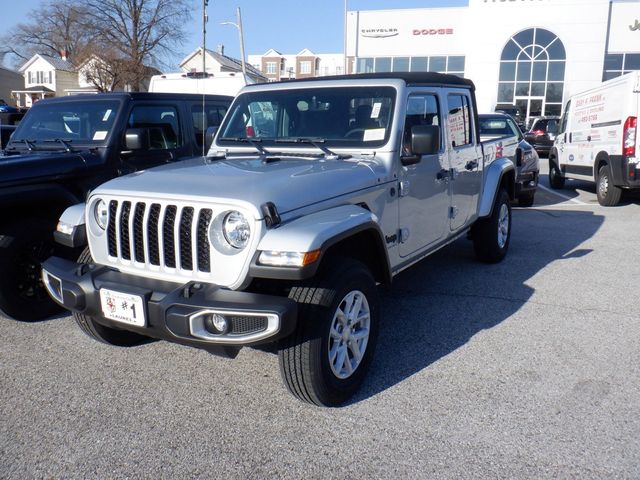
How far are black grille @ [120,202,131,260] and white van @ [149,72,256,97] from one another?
19.0 feet

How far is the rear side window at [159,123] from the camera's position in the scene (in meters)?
5.69

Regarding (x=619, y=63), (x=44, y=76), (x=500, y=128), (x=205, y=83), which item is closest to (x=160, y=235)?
(x=205, y=83)

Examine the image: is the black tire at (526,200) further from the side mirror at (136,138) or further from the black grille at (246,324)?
the black grille at (246,324)

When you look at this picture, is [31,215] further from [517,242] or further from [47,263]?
[517,242]

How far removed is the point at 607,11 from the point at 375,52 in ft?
45.2

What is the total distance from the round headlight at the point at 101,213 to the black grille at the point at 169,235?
53 cm

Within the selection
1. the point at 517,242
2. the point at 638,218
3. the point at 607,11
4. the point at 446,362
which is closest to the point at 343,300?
the point at 446,362

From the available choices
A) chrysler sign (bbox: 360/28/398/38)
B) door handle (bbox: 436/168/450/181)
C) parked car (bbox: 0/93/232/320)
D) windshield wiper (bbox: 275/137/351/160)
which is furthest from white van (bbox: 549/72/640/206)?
chrysler sign (bbox: 360/28/398/38)

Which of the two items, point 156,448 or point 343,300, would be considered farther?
point 343,300

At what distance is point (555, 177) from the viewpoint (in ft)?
44.1

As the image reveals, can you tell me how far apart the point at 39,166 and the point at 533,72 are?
3400cm

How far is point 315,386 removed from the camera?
3.05 metres

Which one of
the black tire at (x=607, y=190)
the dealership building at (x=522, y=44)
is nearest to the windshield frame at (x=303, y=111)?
the black tire at (x=607, y=190)

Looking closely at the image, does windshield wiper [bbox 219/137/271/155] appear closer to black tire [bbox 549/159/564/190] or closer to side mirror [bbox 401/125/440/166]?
side mirror [bbox 401/125/440/166]
